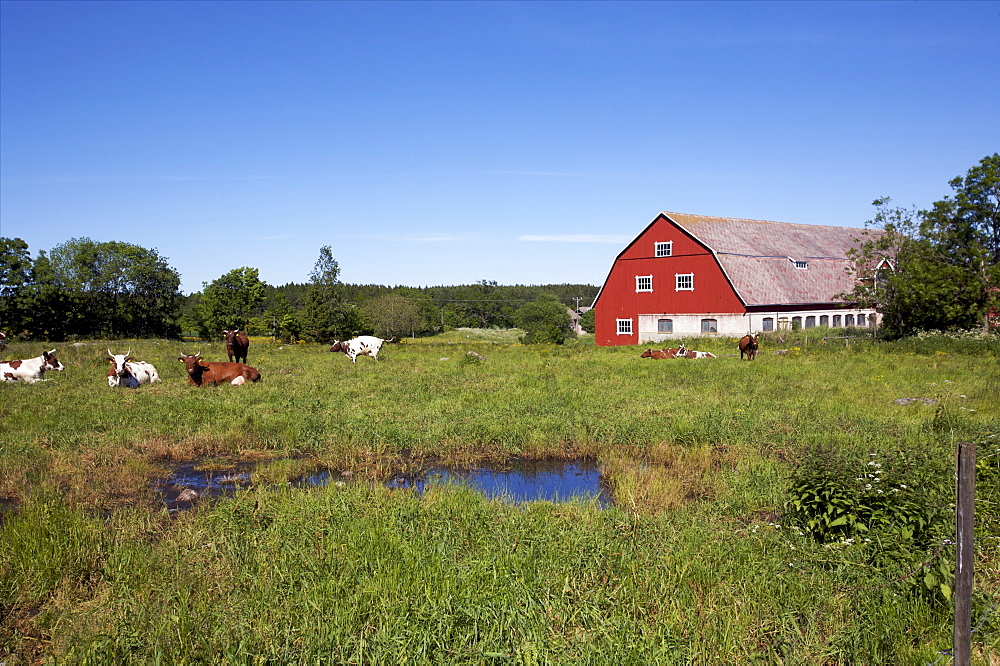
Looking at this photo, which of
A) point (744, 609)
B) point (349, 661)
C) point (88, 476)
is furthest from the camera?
point (88, 476)

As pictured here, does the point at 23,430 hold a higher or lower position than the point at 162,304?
lower

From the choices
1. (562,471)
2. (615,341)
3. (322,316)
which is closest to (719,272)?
(615,341)

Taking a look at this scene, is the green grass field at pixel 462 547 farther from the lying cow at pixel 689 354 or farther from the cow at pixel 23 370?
the lying cow at pixel 689 354

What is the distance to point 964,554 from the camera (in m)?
3.93

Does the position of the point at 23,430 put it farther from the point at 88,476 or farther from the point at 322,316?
the point at 322,316

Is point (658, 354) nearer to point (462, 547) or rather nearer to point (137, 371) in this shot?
point (137, 371)

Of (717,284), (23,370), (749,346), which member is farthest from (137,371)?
(717,284)

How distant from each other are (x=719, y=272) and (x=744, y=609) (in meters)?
35.5

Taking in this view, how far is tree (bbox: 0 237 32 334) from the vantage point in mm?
56500

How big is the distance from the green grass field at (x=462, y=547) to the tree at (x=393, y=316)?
76204mm

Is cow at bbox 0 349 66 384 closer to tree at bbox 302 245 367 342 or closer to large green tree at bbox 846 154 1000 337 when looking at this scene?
large green tree at bbox 846 154 1000 337

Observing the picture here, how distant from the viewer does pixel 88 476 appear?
9.35 m

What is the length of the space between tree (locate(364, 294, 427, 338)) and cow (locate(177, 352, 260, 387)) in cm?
6917

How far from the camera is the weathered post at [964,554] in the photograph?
3.92m
